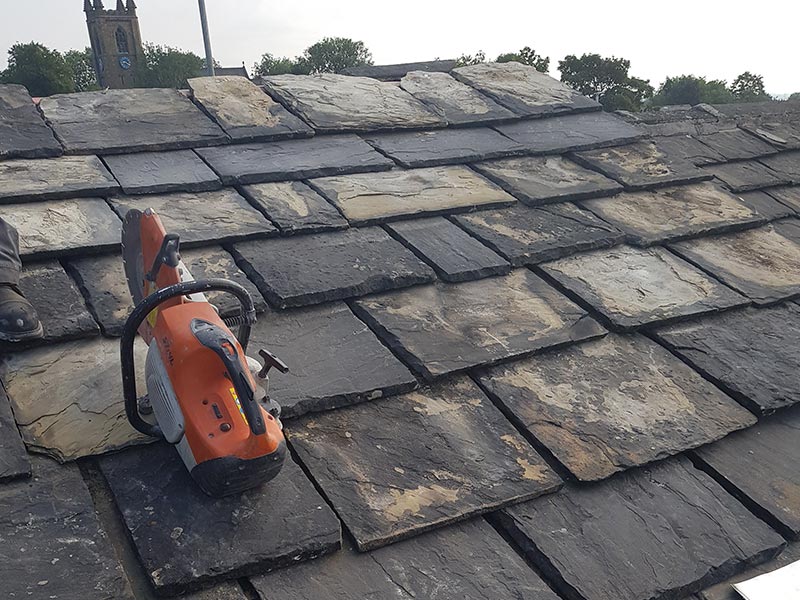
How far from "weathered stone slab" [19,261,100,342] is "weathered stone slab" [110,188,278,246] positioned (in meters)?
0.36

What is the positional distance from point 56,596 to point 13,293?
0.89 meters

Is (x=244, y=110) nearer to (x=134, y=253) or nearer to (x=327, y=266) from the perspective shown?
(x=327, y=266)

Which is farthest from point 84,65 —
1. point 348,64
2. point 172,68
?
point 348,64

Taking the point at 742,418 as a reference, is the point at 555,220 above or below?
above

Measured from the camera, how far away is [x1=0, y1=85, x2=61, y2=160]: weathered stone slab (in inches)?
96.7

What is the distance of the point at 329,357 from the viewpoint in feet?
5.95

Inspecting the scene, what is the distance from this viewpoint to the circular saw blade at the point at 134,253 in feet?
5.47

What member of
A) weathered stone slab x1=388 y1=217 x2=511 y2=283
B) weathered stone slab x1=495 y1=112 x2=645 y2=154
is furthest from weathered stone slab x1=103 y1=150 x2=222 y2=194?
weathered stone slab x1=495 y1=112 x2=645 y2=154

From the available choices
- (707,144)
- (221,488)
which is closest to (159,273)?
(221,488)

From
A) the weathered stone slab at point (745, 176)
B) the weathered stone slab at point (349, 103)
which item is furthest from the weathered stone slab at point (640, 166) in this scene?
Answer: the weathered stone slab at point (349, 103)

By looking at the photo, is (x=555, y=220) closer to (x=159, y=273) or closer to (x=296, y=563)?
(x=159, y=273)

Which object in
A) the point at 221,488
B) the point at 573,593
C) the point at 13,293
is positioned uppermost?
the point at 13,293

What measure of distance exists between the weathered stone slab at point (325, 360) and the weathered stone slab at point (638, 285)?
2.57ft

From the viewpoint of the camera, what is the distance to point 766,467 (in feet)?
5.74
